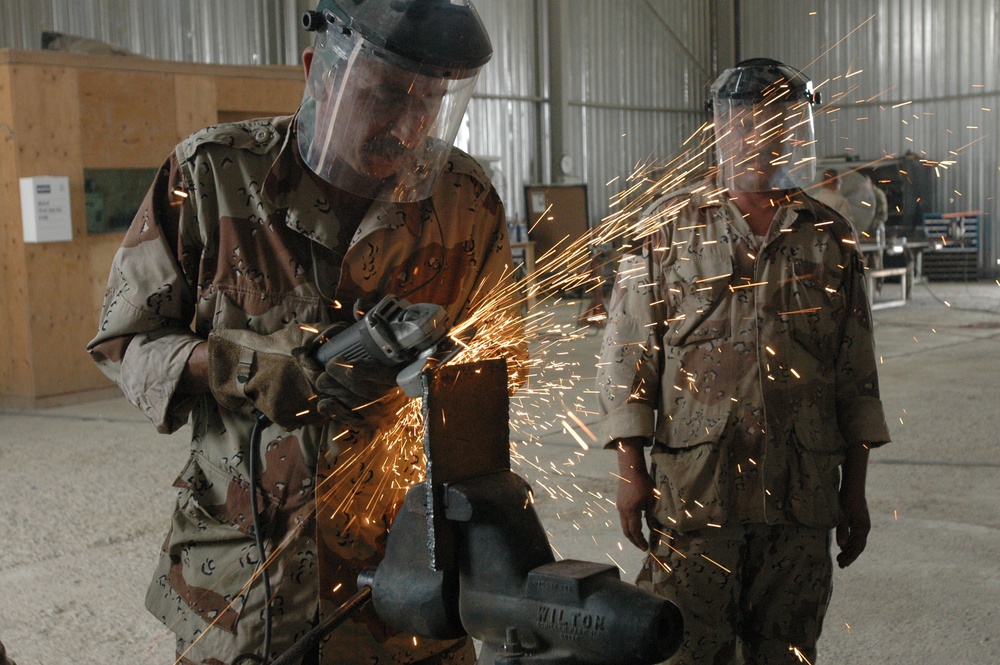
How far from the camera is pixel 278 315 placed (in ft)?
5.37

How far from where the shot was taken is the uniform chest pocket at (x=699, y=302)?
2.40 meters

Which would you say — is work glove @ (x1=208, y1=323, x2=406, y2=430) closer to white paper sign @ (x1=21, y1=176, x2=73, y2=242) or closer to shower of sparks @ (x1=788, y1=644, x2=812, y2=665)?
shower of sparks @ (x1=788, y1=644, x2=812, y2=665)

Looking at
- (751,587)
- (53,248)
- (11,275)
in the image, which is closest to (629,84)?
(53,248)

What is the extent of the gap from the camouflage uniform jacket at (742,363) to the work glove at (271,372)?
3.49 ft

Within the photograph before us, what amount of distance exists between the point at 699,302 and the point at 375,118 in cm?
108

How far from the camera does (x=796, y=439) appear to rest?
234cm

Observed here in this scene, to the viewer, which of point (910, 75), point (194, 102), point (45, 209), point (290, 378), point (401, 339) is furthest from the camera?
point (910, 75)

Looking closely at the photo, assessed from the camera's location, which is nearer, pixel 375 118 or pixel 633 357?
pixel 375 118

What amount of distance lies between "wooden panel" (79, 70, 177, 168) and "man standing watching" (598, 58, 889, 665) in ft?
19.7

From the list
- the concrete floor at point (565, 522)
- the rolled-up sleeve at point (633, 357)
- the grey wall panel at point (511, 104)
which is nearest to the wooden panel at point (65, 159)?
the concrete floor at point (565, 522)

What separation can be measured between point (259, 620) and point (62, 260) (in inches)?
256

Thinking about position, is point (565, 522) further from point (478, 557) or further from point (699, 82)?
point (699, 82)

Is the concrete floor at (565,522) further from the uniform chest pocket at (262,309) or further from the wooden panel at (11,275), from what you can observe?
the uniform chest pocket at (262,309)

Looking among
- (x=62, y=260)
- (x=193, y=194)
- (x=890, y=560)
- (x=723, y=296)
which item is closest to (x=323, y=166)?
(x=193, y=194)
